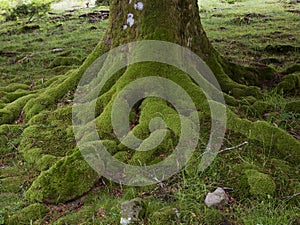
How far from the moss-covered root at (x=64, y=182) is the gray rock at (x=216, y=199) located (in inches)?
56.3

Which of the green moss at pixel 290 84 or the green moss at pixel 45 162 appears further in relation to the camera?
the green moss at pixel 290 84

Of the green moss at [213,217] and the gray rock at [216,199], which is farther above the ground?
the gray rock at [216,199]

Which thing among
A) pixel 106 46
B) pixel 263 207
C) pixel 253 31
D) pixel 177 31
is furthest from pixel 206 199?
pixel 253 31

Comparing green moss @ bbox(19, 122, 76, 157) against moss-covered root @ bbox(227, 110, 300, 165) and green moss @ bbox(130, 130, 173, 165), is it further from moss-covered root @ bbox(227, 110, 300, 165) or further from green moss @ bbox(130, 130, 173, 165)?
moss-covered root @ bbox(227, 110, 300, 165)

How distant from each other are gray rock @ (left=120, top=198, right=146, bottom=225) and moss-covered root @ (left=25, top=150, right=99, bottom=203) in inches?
34.0

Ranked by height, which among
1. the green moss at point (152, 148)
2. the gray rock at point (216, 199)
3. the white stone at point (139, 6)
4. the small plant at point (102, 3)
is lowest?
the gray rock at point (216, 199)

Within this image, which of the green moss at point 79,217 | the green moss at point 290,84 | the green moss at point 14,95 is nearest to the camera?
the green moss at point 79,217

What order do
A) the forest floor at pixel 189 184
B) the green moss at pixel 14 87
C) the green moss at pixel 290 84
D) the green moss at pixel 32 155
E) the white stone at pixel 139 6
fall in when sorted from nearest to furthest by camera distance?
the forest floor at pixel 189 184 → the green moss at pixel 32 155 → the white stone at pixel 139 6 → the green moss at pixel 290 84 → the green moss at pixel 14 87

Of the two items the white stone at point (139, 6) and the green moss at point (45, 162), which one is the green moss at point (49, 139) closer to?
the green moss at point (45, 162)

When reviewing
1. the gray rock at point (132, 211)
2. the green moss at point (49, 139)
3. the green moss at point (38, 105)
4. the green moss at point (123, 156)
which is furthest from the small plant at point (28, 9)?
the gray rock at point (132, 211)

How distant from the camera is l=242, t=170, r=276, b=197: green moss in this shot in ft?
11.7

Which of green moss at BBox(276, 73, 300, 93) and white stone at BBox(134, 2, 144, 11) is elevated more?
white stone at BBox(134, 2, 144, 11)

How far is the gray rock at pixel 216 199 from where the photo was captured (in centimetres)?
343

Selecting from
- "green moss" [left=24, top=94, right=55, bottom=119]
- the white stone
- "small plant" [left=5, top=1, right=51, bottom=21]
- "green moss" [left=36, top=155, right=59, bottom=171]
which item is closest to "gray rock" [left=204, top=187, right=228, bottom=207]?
"green moss" [left=36, top=155, right=59, bottom=171]
